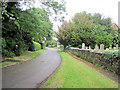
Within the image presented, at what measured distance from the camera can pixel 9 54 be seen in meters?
12.1

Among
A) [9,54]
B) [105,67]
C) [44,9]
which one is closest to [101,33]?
[44,9]

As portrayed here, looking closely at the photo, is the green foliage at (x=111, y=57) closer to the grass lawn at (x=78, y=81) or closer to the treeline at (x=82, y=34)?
the grass lawn at (x=78, y=81)

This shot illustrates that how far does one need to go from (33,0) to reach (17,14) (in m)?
2.64

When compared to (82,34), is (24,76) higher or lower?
lower

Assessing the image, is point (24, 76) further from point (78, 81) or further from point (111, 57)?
point (111, 57)

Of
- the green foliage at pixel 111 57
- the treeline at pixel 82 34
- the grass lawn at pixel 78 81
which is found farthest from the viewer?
the treeline at pixel 82 34

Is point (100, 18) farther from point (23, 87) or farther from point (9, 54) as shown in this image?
point (23, 87)

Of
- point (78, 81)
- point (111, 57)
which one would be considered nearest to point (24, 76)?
point (78, 81)

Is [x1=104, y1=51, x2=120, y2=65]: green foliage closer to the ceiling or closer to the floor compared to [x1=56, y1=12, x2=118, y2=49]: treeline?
closer to the floor

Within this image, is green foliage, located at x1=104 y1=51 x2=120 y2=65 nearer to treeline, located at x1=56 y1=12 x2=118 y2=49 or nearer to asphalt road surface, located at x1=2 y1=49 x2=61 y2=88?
asphalt road surface, located at x1=2 y1=49 x2=61 y2=88

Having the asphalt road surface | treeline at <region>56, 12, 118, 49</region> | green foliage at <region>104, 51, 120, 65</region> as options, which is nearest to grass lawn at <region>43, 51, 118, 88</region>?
the asphalt road surface

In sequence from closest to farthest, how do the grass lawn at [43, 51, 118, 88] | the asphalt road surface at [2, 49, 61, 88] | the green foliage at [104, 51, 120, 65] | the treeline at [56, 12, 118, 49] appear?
the grass lawn at [43, 51, 118, 88] → the asphalt road surface at [2, 49, 61, 88] → the green foliage at [104, 51, 120, 65] → the treeline at [56, 12, 118, 49]

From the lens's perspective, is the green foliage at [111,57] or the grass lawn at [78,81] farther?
the green foliage at [111,57]

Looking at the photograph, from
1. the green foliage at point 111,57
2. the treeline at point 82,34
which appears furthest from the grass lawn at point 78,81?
Result: the treeline at point 82,34
